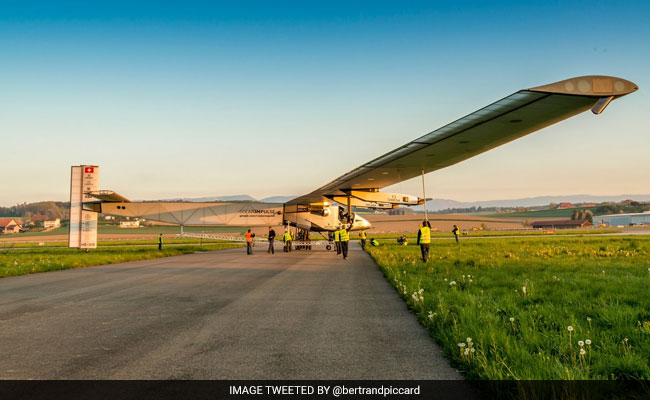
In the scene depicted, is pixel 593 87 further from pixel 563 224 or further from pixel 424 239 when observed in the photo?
pixel 563 224

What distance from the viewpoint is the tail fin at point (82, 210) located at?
23641 millimetres

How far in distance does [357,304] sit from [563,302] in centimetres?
394

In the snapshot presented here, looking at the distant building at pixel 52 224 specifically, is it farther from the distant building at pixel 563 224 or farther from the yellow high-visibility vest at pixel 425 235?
the distant building at pixel 563 224

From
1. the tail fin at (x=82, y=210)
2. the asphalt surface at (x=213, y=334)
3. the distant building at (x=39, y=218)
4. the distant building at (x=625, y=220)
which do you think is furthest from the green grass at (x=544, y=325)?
the distant building at (x=39, y=218)

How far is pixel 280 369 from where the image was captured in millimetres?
4141

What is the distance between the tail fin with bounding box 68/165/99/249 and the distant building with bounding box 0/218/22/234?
368ft

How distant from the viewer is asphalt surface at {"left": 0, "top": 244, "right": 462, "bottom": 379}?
4172 millimetres

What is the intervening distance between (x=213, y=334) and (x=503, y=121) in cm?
837

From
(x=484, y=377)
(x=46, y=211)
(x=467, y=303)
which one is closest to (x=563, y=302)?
(x=467, y=303)

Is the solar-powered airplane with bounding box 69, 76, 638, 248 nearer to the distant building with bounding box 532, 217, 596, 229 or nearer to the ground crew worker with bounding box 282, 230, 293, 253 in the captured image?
the ground crew worker with bounding box 282, 230, 293, 253

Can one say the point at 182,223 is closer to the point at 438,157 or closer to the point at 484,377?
the point at 438,157

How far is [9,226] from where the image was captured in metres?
114
